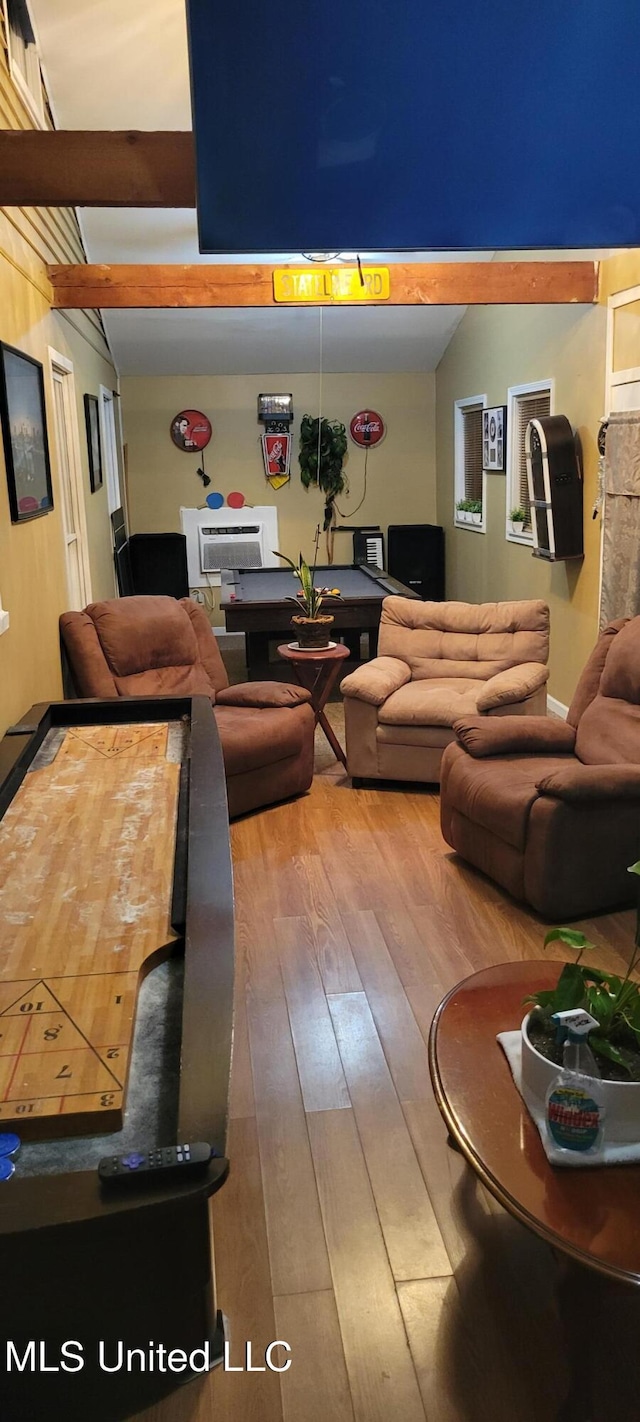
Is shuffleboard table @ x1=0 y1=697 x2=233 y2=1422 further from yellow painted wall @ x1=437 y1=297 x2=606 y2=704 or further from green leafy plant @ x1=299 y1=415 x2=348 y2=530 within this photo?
green leafy plant @ x1=299 y1=415 x2=348 y2=530

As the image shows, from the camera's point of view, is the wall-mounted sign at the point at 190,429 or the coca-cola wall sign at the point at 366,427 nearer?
the wall-mounted sign at the point at 190,429

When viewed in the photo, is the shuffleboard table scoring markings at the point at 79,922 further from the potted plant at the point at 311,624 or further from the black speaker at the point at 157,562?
the black speaker at the point at 157,562

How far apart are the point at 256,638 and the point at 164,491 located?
310cm

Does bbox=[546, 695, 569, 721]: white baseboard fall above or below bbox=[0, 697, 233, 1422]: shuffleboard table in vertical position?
below

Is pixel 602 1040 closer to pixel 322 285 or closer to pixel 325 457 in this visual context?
pixel 322 285

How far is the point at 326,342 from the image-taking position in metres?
8.30

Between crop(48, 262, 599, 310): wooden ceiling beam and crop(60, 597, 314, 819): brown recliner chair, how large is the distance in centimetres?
168

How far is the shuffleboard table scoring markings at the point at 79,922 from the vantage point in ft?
4.36

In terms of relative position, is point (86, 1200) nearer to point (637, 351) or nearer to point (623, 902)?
point (623, 902)

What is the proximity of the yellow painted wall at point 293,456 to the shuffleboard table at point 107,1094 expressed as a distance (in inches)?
280

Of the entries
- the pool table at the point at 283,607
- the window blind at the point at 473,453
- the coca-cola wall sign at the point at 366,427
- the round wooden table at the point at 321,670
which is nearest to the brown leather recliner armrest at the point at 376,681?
the round wooden table at the point at 321,670

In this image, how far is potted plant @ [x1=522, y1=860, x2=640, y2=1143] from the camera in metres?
1.61

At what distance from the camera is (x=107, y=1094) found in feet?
4.29

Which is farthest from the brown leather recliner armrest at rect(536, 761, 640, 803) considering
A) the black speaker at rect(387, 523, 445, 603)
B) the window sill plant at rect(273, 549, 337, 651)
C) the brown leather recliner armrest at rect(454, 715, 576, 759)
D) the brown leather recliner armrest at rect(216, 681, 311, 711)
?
the black speaker at rect(387, 523, 445, 603)
